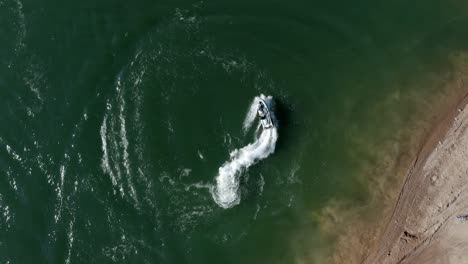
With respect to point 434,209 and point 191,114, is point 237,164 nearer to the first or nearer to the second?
point 191,114

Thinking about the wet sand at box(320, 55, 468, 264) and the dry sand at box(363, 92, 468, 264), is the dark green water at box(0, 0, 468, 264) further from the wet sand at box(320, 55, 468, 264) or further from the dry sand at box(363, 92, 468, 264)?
the dry sand at box(363, 92, 468, 264)

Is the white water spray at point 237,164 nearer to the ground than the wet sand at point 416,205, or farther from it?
farther from it

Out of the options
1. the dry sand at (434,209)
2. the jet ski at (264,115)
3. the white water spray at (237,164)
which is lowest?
the dry sand at (434,209)

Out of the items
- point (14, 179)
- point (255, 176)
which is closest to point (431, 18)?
point (255, 176)

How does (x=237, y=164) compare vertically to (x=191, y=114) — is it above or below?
below

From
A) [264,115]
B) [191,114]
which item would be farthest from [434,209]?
[191,114]

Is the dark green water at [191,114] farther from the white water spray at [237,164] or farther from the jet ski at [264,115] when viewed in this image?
the jet ski at [264,115]

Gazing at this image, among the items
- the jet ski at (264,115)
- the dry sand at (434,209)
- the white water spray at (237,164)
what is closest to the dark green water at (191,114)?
the white water spray at (237,164)
